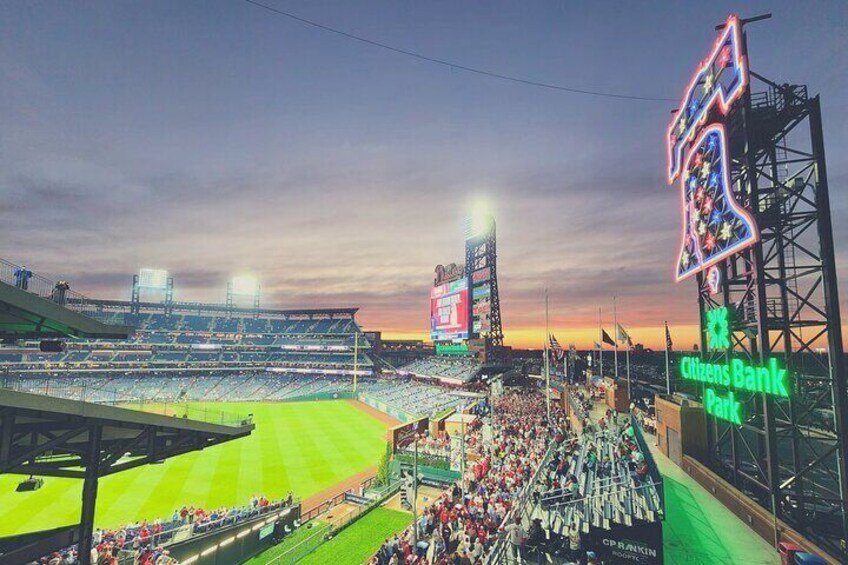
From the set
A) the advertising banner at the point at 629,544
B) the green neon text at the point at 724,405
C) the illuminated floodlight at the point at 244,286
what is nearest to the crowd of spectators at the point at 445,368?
the green neon text at the point at 724,405

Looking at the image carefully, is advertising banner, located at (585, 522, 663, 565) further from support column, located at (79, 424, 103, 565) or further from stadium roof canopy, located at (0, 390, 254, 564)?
support column, located at (79, 424, 103, 565)

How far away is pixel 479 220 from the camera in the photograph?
62688 millimetres

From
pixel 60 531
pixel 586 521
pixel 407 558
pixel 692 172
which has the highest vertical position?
pixel 692 172

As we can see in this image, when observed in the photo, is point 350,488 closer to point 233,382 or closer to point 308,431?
point 308,431

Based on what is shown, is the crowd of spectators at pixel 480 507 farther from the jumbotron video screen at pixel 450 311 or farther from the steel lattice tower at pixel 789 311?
the jumbotron video screen at pixel 450 311

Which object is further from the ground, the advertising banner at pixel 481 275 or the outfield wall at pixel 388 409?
the advertising banner at pixel 481 275

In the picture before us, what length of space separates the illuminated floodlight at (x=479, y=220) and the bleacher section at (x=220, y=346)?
3927 centimetres

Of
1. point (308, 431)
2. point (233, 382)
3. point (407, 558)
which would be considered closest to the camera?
point (407, 558)

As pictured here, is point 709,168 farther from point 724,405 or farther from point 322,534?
point 322,534

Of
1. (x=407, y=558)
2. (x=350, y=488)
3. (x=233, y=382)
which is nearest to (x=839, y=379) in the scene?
(x=407, y=558)

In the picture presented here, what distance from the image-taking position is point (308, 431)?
153 feet

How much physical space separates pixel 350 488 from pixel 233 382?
63.5 m

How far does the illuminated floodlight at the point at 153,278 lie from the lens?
330 feet

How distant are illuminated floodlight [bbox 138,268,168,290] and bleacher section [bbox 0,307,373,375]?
6.54m
